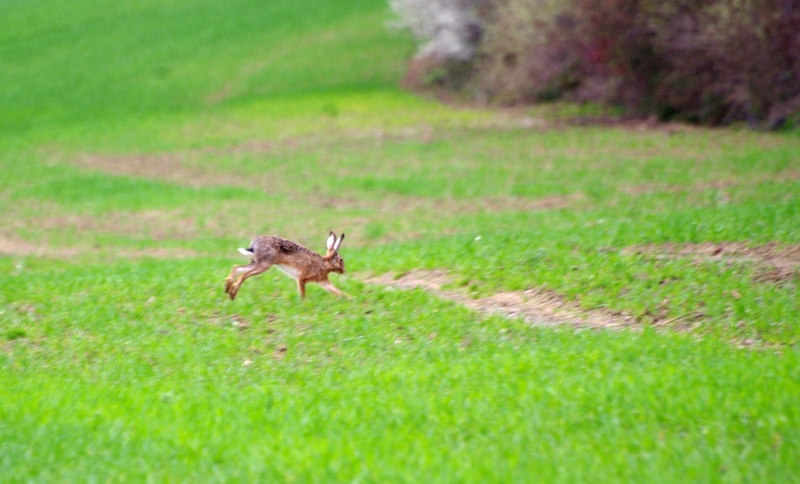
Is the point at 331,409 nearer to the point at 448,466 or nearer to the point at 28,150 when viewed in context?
the point at 448,466

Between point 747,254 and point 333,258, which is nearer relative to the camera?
point 747,254

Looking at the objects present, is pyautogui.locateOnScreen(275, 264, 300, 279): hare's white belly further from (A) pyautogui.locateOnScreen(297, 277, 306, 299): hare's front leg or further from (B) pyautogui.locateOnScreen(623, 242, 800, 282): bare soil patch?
(B) pyautogui.locateOnScreen(623, 242, 800, 282): bare soil patch

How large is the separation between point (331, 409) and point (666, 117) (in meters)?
26.1

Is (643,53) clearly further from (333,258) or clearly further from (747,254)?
(333,258)

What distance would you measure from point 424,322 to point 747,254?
4.09 metres

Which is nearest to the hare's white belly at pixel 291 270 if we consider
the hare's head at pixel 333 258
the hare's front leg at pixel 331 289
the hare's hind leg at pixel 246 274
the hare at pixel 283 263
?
the hare at pixel 283 263

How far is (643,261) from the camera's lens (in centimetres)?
1077

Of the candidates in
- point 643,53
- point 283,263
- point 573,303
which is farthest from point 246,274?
point 643,53

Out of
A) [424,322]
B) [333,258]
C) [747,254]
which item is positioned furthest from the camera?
[333,258]

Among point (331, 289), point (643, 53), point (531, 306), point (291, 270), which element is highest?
point (643, 53)

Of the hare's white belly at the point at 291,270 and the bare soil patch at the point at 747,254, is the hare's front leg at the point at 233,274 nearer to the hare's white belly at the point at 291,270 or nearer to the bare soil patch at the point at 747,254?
the hare's white belly at the point at 291,270

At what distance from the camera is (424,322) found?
380 inches

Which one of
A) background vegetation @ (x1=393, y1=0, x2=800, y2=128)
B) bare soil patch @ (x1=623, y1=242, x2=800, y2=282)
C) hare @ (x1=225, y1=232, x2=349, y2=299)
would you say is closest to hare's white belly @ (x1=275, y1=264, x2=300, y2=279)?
hare @ (x1=225, y1=232, x2=349, y2=299)

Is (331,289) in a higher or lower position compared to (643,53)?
lower
